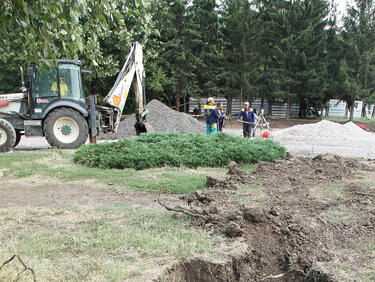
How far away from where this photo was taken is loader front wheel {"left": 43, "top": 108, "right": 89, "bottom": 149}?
36.8 ft

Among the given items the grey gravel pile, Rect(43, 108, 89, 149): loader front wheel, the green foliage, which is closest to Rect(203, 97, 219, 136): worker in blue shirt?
the green foliage

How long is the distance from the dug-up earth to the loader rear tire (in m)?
7.71

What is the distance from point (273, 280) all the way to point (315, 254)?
0.56 metres

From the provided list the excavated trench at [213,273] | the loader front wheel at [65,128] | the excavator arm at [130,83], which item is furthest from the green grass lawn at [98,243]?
the excavator arm at [130,83]

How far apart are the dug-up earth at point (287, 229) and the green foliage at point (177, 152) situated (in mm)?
2090

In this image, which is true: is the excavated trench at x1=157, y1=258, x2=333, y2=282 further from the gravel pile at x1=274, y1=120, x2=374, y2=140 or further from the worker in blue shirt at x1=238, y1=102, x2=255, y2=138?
the gravel pile at x1=274, y1=120, x2=374, y2=140

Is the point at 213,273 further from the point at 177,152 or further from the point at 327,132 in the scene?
the point at 327,132

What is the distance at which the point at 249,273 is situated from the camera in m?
3.60

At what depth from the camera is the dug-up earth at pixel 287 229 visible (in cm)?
345

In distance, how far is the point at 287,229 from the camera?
4.12 m

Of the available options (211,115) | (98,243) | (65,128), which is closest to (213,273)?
(98,243)

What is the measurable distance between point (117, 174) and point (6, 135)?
5556 mm

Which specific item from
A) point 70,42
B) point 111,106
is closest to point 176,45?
point 111,106

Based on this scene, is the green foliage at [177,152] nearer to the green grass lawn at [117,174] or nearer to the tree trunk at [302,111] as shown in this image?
the green grass lawn at [117,174]
